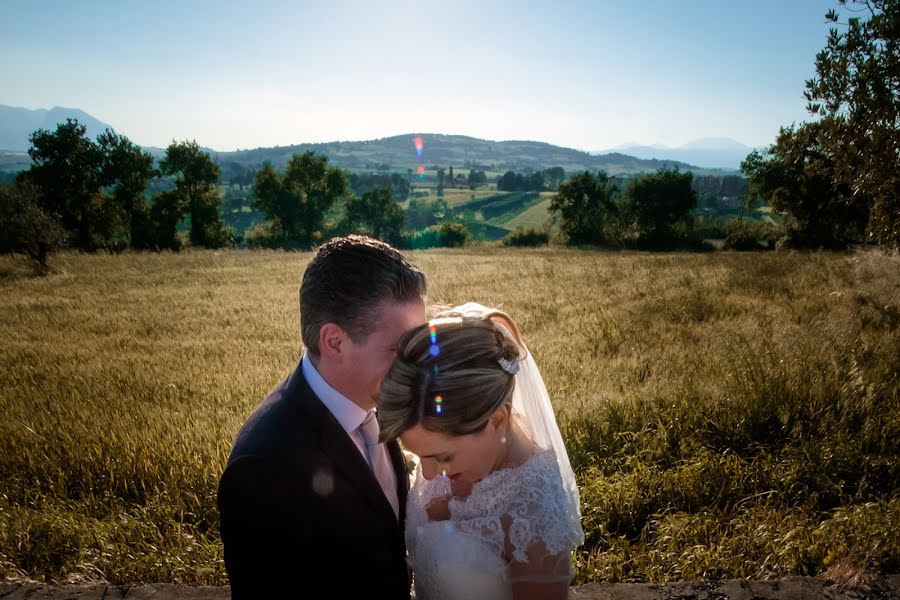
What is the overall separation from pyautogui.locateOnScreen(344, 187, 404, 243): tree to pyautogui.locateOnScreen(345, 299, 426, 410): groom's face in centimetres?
7600

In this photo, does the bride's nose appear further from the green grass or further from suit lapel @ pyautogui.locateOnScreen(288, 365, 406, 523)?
the green grass

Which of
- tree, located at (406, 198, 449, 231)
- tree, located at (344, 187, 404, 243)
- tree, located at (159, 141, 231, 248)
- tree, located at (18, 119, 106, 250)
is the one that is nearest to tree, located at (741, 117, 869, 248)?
tree, located at (159, 141, 231, 248)

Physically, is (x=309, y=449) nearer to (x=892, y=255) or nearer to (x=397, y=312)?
(x=397, y=312)

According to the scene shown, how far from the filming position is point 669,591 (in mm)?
2820

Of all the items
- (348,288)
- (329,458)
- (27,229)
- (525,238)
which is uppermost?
(525,238)

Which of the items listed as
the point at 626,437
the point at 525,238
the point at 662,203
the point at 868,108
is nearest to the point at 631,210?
the point at 662,203

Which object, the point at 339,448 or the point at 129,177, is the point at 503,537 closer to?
the point at 339,448

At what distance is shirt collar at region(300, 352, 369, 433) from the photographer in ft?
7.90

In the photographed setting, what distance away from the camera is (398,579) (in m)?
2.50

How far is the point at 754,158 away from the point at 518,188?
150607 millimetres

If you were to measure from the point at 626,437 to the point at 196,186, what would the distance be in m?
51.9

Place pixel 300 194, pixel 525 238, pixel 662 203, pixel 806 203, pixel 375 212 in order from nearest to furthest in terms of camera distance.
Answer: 1. pixel 806 203
2. pixel 300 194
3. pixel 662 203
4. pixel 525 238
5. pixel 375 212

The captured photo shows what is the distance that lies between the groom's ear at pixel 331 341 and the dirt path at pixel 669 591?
1672 millimetres

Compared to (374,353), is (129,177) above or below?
above
